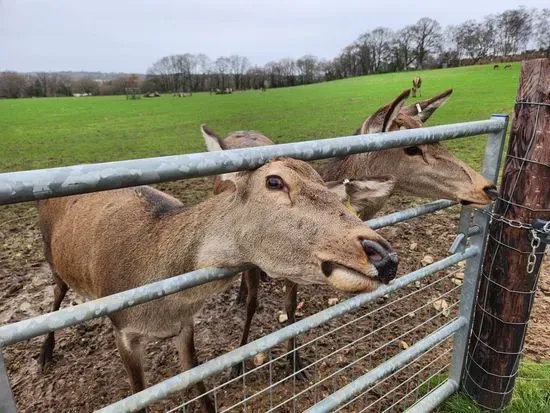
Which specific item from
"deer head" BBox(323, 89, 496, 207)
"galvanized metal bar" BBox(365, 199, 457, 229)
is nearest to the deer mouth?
"galvanized metal bar" BBox(365, 199, 457, 229)

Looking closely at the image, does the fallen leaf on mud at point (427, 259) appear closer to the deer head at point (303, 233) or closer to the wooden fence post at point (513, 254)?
the wooden fence post at point (513, 254)

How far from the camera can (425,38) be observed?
8325 cm

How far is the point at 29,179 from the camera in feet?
3.25

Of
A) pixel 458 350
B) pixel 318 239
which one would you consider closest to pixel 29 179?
pixel 318 239

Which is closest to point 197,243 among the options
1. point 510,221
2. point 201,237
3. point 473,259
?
point 201,237

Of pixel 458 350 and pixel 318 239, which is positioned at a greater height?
pixel 318 239

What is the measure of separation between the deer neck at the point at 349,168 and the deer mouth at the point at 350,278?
2.27 metres

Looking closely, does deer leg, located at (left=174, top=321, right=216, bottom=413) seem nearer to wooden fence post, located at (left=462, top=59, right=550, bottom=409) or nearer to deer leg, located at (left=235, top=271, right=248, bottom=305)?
deer leg, located at (left=235, top=271, right=248, bottom=305)

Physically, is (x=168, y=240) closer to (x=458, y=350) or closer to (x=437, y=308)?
(x=458, y=350)

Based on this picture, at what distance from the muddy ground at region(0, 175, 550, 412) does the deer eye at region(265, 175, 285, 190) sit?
1.23 meters

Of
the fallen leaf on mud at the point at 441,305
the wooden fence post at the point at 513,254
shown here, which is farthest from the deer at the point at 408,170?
the fallen leaf on mud at the point at 441,305

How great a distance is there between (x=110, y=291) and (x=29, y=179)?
6.55 feet

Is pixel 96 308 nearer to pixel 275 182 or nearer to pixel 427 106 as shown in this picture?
pixel 275 182

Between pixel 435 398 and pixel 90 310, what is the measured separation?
2.49 m
